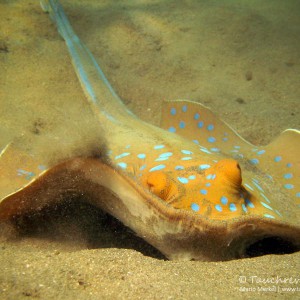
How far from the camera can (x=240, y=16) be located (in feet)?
20.4

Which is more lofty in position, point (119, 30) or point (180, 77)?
point (119, 30)

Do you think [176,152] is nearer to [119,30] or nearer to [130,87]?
[130,87]

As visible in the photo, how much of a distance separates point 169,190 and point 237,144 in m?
1.99

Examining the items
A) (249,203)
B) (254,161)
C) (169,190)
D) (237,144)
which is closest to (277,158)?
(254,161)

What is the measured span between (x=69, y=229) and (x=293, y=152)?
2.61 meters

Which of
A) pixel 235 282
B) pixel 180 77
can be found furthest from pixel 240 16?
pixel 235 282

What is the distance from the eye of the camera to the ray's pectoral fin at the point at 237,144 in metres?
3.19

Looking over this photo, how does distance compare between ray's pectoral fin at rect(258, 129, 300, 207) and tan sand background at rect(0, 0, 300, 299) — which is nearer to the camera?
tan sand background at rect(0, 0, 300, 299)

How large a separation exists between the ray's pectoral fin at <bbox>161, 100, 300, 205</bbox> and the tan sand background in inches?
23.0

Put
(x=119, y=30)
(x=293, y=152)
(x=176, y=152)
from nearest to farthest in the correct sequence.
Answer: (x=176, y=152) < (x=293, y=152) < (x=119, y=30)

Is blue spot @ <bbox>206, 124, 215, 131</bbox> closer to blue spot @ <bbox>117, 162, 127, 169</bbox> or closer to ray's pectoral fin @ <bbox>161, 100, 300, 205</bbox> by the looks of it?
ray's pectoral fin @ <bbox>161, 100, 300, 205</bbox>

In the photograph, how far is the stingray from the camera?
1.88 metres

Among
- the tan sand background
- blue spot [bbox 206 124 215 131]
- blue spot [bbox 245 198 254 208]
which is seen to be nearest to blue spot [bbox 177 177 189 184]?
blue spot [bbox 245 198 254 208]

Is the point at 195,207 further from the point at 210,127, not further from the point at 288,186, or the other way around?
the point at 210,127
